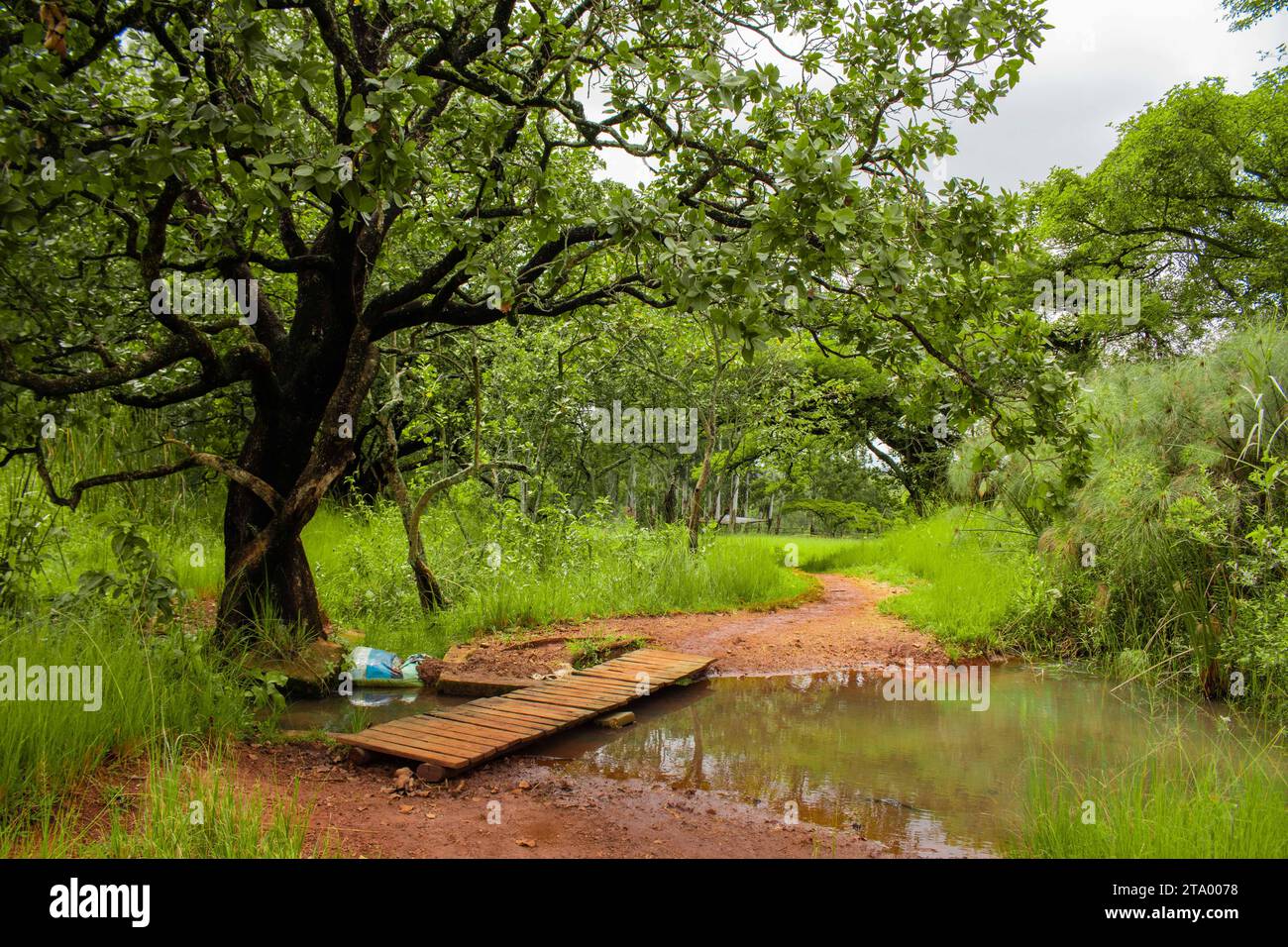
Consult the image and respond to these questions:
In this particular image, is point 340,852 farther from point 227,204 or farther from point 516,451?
point 516,451

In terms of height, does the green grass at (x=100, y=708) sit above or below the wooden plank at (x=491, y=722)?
above

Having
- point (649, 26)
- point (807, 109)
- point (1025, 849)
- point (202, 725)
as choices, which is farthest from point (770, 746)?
point (649, 26)

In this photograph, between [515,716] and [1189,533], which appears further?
[1189,533]

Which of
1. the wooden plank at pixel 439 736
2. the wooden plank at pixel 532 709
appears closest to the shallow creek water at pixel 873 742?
the wooden plank at pixel 532 709

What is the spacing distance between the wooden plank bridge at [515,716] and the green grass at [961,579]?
2.98 meters

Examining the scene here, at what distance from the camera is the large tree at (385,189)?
285 cm

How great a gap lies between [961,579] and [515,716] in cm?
620

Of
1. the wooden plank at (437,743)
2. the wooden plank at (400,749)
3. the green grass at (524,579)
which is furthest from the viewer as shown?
the green grass at (524,579)

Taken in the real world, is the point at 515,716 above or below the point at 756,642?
above

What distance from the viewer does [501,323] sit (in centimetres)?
1105

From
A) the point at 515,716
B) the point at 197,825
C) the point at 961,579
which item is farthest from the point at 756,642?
the point at 197,825

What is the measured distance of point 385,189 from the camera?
279 cm

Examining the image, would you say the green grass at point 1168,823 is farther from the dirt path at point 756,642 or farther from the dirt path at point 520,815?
the dirt path at point 756,642

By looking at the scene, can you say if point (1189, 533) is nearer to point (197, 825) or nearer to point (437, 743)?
point (437, 743)
